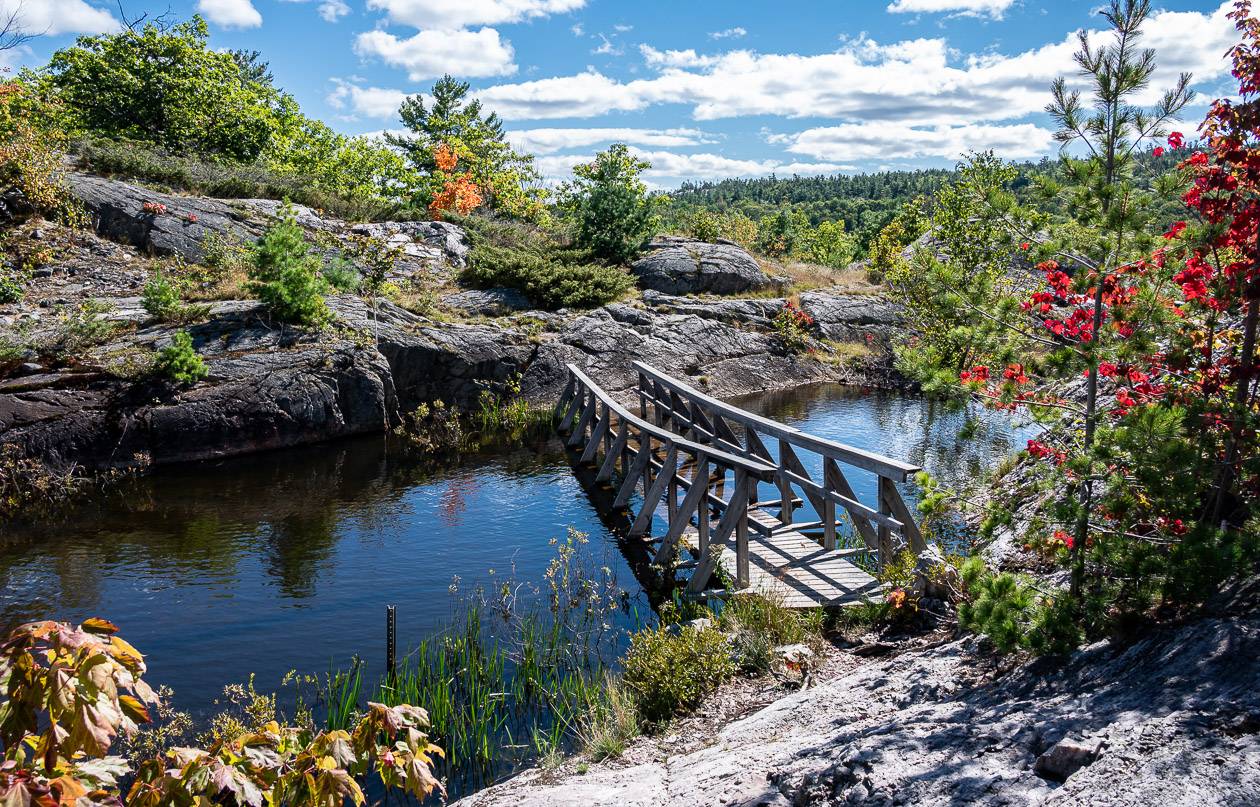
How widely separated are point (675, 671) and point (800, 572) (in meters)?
3.03

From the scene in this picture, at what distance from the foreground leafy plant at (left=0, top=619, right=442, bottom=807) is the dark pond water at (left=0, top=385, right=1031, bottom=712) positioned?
556cm

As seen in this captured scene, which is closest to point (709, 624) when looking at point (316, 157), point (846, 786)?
point (846, 786)

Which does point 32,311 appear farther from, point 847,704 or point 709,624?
point 847,704

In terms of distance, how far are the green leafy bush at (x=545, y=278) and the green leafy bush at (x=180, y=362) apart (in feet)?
35.3

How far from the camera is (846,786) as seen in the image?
15.3ft

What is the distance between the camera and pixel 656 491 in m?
11.9

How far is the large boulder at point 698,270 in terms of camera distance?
1197 inches

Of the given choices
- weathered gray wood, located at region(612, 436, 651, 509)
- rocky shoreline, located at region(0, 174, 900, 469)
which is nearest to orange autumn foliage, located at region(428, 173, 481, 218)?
rocky shoreline, located at region(0, 174, 900, 469)

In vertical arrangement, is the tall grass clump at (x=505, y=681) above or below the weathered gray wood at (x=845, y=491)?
below

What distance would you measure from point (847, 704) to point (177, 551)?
10781 mm

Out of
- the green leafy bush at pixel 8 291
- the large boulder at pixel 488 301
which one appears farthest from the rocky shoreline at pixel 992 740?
the large boulder at pixel 488 301

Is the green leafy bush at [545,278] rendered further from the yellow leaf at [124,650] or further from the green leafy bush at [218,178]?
the yellow leaf at [124,650]

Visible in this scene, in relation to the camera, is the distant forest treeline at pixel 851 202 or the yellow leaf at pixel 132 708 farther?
the distant forest treeline at pixel 851 202

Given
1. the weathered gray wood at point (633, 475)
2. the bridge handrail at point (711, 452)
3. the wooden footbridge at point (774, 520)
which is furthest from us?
the weathered gray wood at point (633, 475)
